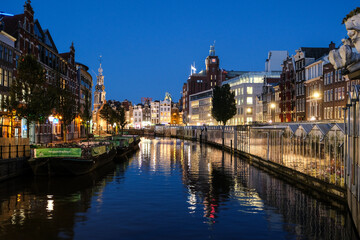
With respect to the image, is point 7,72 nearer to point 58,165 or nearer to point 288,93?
point 58,165

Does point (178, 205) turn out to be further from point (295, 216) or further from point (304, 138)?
point (304, 138)

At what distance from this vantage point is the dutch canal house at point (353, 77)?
14344 millimetres

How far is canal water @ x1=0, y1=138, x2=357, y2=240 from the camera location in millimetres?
17281

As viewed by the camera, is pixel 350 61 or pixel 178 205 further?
pixel 178 205

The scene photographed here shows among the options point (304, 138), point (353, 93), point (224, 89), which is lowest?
point (304, 138)

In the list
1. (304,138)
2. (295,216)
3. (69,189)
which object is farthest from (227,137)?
(295,216)

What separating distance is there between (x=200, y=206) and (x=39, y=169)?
54.2 ft

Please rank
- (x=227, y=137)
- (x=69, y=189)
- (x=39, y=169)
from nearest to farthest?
1. (x=69, y=189)
2. (x=39, y=169)
3. (x=227, y=137)

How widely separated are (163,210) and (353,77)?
38.4 feet

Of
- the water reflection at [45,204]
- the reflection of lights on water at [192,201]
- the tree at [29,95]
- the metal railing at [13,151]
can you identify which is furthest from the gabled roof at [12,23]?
the reflection of lights on water at [192,201]

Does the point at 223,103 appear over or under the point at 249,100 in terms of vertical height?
under

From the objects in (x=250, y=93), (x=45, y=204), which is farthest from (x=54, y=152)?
(x=250, y=93)

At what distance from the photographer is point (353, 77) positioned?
1497 cm

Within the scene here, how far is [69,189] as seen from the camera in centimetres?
2819
